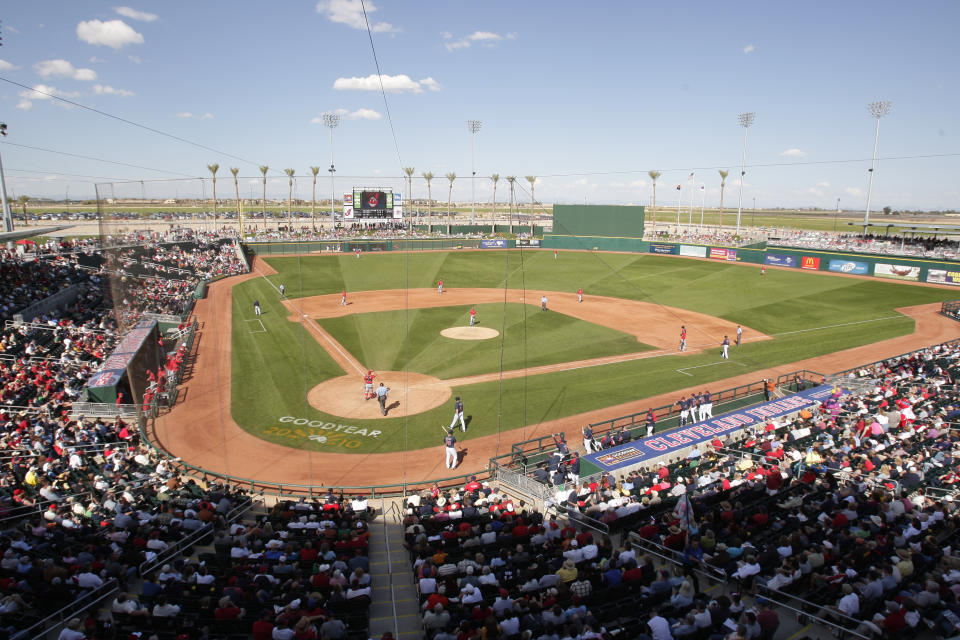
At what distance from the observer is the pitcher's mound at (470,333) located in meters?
36.5

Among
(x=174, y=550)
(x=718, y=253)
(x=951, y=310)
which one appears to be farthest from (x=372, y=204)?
(x=174, y=550)

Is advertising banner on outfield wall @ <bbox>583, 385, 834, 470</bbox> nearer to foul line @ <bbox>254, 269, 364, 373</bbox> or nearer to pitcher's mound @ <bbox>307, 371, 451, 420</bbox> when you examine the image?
pitcher's mound @ <bbox>307, 371, 451, 420</bbox>

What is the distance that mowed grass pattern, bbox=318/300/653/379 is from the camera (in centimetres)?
3108

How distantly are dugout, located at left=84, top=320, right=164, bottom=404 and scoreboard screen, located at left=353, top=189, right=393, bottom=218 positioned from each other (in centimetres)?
5142

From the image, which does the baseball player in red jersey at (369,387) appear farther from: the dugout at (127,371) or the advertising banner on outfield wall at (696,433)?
the advertising banner on outfield wall at (696,433)

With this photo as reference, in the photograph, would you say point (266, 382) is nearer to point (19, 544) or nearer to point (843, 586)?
point (19, 544)

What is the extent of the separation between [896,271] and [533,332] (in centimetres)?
4175

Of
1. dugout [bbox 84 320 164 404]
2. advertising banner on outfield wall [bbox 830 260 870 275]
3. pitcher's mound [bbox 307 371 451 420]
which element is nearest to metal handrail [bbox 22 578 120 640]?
dugout [bbox 84 320 164 404]

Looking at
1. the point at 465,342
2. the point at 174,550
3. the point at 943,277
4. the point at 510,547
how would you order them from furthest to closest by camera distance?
the point at 943,277, the point at 465,342, the point at 174,550, the point at 510,547

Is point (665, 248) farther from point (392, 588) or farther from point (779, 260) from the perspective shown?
point (392, 588)

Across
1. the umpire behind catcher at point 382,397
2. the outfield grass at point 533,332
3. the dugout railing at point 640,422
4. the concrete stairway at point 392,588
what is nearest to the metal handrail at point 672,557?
the concrete stairway at point 392,588

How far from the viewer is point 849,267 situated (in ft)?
192

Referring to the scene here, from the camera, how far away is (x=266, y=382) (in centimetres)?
2792

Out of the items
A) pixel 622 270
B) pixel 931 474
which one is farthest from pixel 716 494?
pixel 622 270
